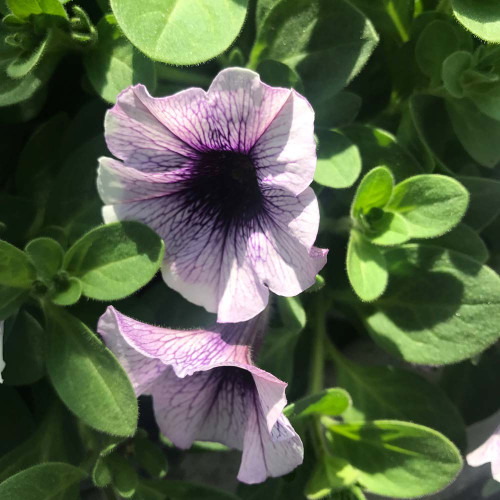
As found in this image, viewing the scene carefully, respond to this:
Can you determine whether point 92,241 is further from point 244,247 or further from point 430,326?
point 430,326

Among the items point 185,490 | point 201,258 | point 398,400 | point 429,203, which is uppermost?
point 429,203

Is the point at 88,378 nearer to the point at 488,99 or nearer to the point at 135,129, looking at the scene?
the point at 135,129

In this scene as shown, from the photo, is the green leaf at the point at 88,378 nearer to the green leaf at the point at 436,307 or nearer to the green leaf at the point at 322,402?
the green leaf at the point at 322,402

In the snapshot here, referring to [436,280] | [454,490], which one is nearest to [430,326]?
[436,280]

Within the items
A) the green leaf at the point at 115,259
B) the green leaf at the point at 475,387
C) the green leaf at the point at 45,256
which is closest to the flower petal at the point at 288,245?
the green leaf at the point at 115,259

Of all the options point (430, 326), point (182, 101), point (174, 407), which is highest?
point (182, 101)

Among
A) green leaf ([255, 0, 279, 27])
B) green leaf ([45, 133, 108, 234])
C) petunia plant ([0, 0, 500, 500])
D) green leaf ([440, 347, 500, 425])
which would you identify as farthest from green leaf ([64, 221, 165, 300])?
green leaf ([440, 347, 500, 425])

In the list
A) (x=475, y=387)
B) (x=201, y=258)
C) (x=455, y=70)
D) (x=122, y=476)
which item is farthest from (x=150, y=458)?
(x=455, y=70)
